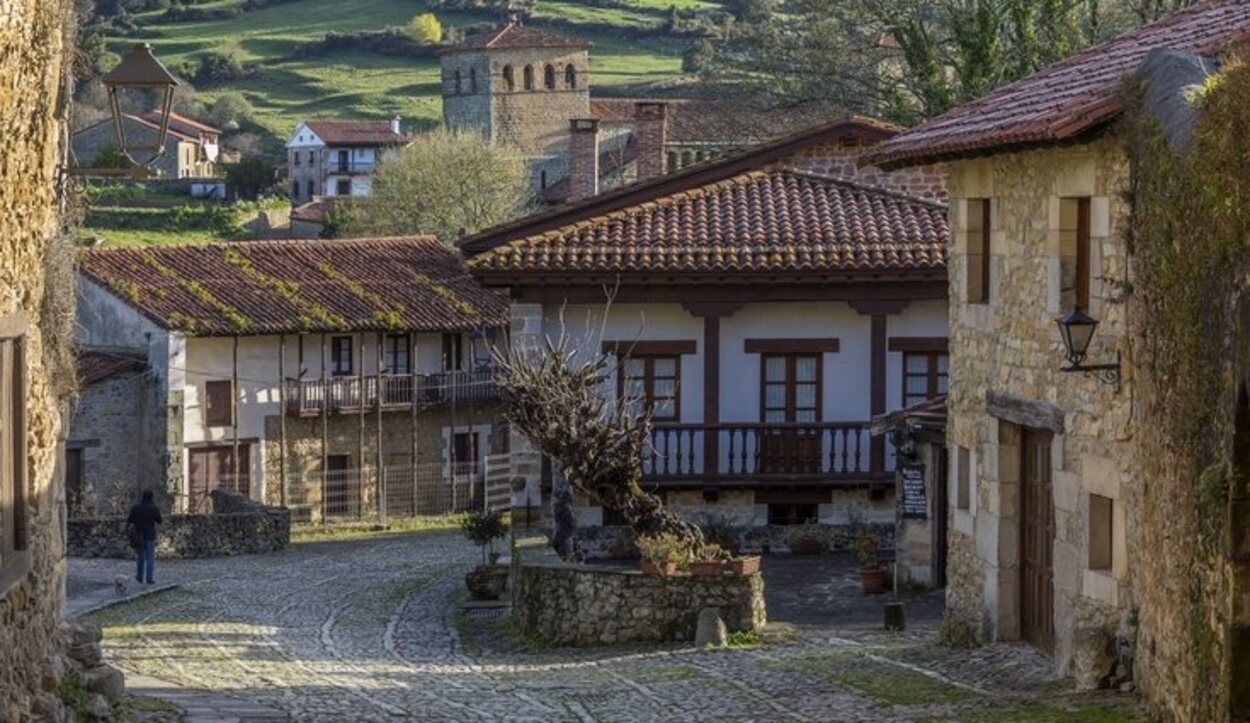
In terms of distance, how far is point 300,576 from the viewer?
108 feet

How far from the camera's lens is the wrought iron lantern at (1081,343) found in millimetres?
15445

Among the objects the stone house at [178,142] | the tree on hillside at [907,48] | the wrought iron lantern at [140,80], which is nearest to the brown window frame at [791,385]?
the tree on hillside at [907,48]

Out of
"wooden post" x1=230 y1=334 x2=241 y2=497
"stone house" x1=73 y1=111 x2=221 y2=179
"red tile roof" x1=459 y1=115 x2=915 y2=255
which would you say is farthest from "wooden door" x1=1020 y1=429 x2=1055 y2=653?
"stone house" x1=73 y1=111 x2=221 y2=179

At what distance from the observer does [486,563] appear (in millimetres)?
29922

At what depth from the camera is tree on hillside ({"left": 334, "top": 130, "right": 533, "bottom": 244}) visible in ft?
241

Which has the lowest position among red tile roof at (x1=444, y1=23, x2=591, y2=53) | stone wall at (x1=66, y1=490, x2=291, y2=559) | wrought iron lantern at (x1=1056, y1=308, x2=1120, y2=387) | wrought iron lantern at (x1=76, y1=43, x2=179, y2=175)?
stone wall at (x1=66, y1=490, x2=291, y2=559)

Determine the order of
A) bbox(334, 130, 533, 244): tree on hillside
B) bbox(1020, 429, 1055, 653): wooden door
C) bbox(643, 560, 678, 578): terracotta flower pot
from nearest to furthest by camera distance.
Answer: bbox(1020, 429, 1055, 653): wooden door → bbox(643, 560, 678, 578): terracotta flower pot → bbox(334, 130, 533, 244): tree on hillside

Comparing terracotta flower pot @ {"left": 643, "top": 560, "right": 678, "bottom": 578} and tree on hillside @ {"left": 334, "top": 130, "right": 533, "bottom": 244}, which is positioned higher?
tree on hillside @ {"left": 334, "top": 130, "right": 533, "bottom": 244}

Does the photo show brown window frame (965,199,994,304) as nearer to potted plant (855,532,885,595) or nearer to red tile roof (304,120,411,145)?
potted plant (855,532,885,595)

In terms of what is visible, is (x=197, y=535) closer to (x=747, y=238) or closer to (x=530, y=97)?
(x=747, y=238)

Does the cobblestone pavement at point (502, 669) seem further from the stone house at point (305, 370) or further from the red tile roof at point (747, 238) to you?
the stone house at point (305, 370)

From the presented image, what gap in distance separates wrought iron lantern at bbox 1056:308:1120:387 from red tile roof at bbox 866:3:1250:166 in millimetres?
1234

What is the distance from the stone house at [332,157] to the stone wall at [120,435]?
58.9 meters

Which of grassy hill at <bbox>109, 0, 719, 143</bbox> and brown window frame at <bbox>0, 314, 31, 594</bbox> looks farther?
grassy hill at <bbox>109, 0, 719, 143</bbox>
